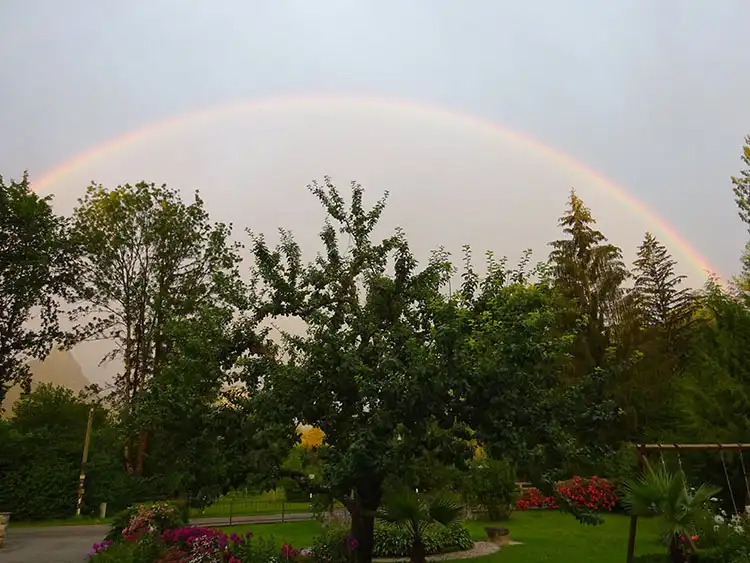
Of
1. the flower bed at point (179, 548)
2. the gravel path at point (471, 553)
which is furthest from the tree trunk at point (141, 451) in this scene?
the flower bed at point (179, 548)

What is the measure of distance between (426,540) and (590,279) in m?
21.1

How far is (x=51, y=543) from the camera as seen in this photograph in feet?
54.4

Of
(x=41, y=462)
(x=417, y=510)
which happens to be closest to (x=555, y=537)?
(x=417, y=510)

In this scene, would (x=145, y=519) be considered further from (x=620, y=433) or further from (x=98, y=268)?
(x=620, y=433)

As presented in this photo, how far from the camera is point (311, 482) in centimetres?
969

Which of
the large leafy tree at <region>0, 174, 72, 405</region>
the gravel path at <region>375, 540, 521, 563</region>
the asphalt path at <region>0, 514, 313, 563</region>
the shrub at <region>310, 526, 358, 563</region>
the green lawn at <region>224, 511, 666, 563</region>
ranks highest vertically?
the large leafy tree at <region>0, 174, 72, 405</region>

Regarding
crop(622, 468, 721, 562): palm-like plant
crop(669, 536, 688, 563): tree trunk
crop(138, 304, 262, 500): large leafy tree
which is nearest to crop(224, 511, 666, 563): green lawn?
crop(138, 304, 262, 500): large leafy tree

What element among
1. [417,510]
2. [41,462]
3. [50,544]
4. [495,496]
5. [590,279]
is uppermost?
[590,279]

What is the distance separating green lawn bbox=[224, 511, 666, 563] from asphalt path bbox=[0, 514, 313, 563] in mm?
4523

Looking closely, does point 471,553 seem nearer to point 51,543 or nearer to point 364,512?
point 364,512

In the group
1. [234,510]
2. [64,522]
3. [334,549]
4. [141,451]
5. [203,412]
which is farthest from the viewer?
[234,510]

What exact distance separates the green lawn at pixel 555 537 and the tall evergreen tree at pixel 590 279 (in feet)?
31.4

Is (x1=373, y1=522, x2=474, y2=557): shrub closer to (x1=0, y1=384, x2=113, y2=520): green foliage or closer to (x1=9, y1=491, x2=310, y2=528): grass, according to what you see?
(x1=9, y1=491, x2=310, y2=528): grass

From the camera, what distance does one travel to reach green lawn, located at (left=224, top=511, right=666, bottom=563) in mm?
12711
